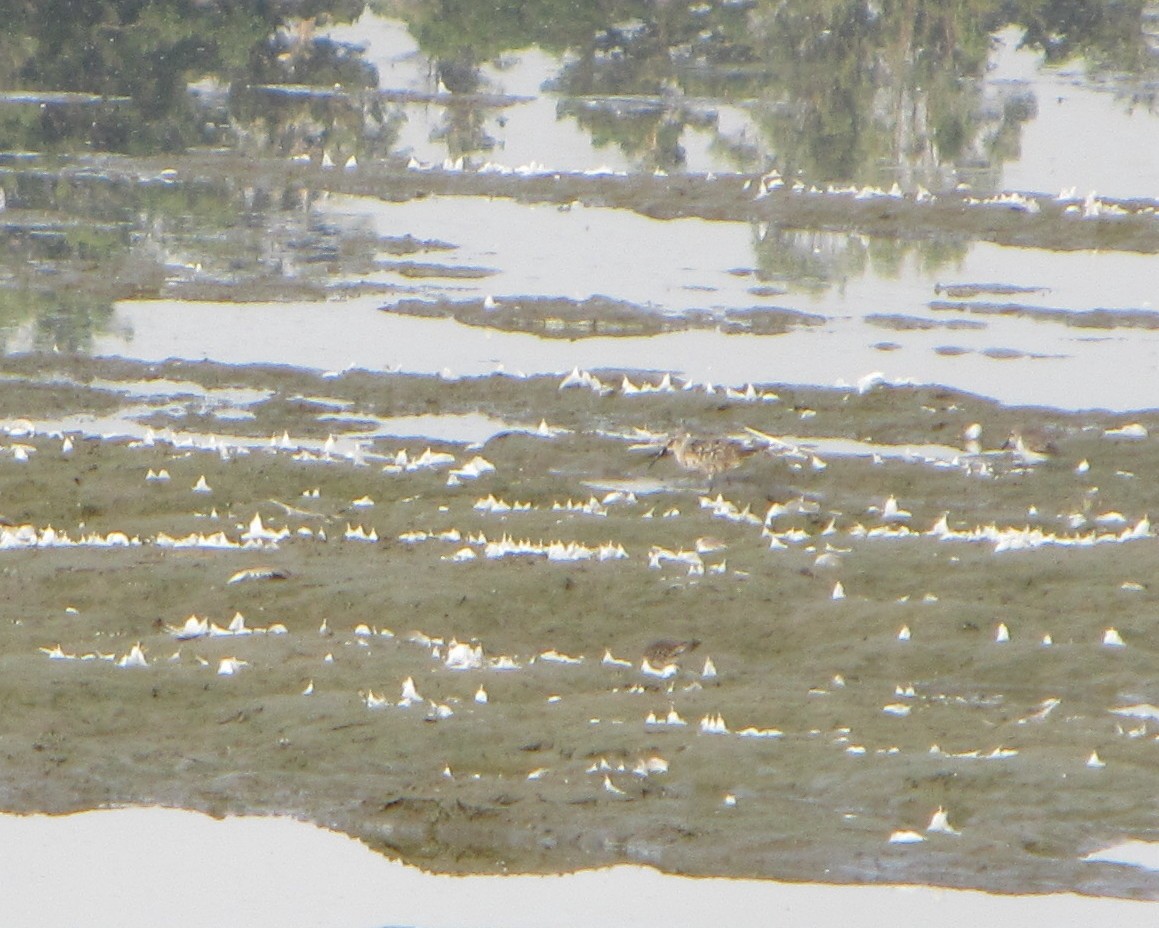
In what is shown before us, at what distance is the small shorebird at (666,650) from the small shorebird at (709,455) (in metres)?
4.39

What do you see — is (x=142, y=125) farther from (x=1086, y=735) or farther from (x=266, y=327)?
(x=1086, y=735)

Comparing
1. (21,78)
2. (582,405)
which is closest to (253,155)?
(21,78)

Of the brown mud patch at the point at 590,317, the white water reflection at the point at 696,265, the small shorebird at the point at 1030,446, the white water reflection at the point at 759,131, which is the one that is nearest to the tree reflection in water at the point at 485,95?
the white water reflection at the point at 759,131

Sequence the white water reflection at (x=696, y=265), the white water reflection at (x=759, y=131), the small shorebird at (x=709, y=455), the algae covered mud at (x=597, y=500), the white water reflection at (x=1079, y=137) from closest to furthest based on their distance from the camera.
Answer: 1. the algae covered mud at (x=597, y=500)
2. the small shorebird at (x=709, y=455)
3. the white water reflection at (x=696, y=265)
4. the white water reflection at (x=1079, y=137)
5. the white water reflection at (x=759, y=131)

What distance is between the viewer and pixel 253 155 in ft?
120

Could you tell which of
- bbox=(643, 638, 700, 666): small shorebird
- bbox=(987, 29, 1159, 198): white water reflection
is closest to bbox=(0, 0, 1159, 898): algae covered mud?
bbox=(643, 638, 700, 666): small shorebird

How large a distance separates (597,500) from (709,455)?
85 cm

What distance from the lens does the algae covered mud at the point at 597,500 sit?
756cm

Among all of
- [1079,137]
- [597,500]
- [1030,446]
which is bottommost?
[597,500]

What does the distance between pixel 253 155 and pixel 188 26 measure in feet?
39.2

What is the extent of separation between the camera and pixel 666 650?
9.23 meters

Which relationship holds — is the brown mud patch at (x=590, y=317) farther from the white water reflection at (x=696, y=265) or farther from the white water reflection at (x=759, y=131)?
the white water reflection at (x=759, y=131)

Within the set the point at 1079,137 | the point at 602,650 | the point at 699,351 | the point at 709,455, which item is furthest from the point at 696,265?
the point at 1079,137

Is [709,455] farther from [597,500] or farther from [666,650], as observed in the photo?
[666,650]
